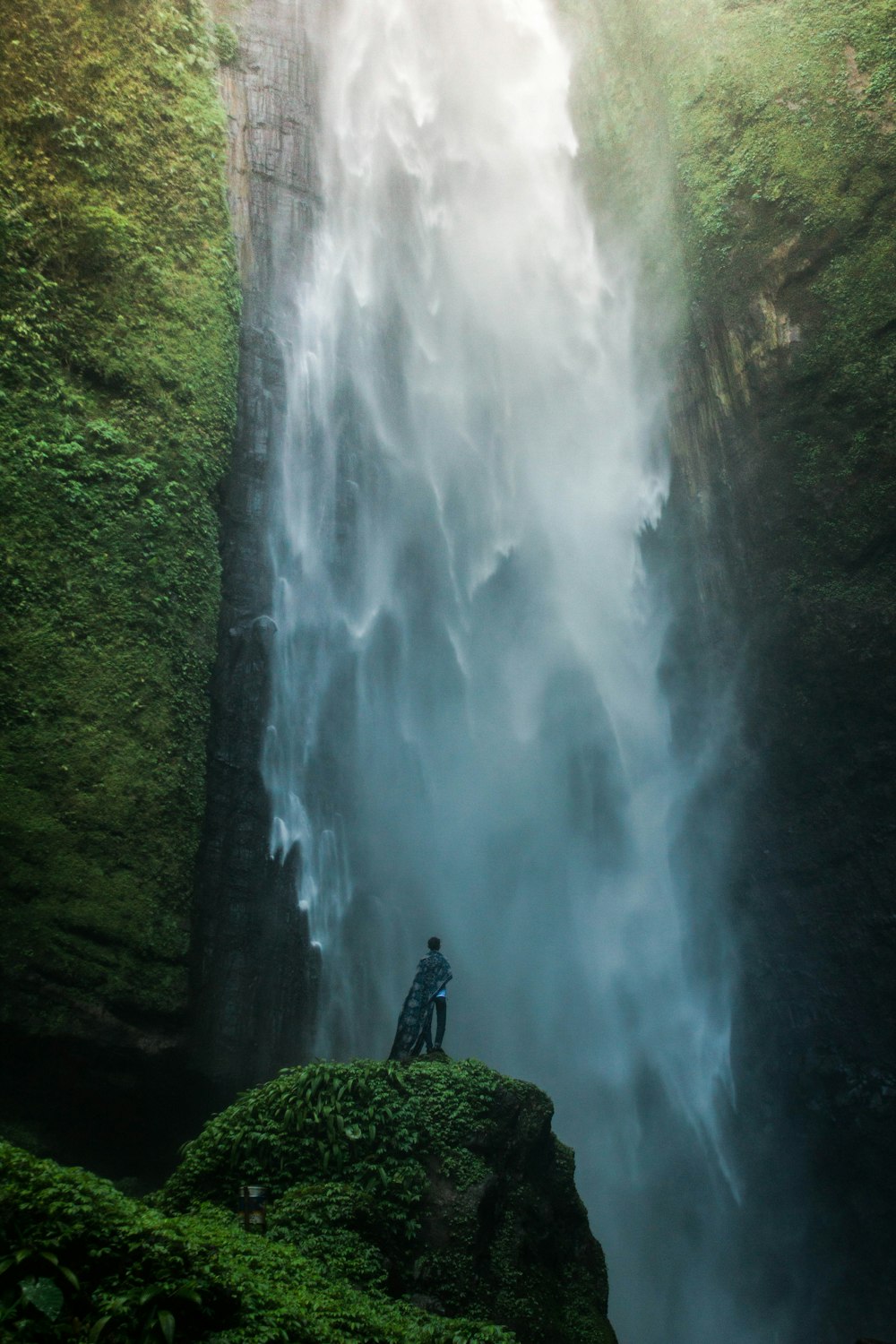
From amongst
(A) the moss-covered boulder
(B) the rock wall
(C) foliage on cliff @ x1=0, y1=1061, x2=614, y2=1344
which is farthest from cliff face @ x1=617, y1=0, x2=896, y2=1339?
(B) the rock wall

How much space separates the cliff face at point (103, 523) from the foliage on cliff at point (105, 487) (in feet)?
0.07

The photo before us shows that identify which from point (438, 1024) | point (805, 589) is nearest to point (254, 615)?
point (438, 1024)

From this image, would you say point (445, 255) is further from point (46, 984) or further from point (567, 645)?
point (46, 984)

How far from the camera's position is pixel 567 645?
16234 mm

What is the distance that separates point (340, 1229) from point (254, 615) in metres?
7.98

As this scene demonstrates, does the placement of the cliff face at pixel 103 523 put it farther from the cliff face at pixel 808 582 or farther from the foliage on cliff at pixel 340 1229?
the cliff face at pixel 808 582

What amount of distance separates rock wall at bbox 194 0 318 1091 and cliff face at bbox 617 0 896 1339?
22.7 feet

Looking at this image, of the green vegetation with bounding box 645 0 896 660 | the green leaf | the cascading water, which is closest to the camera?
the green leaf

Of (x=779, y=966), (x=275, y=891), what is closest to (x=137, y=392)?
(x=275, y=891)

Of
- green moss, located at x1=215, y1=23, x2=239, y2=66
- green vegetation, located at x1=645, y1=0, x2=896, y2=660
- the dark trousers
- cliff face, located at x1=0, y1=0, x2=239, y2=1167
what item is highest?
green moss, located at x1=215, y1=23, x2=239, y2=66

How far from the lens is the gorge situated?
28.5ft

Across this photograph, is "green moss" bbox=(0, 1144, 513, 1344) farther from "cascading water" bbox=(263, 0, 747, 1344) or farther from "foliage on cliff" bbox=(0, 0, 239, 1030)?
"cascading water" bbox=(263, 0, 747, 1344)

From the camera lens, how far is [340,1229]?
5.08 m

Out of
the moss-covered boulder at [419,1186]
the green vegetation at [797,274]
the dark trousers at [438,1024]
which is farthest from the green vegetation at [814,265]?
the moss-covered boulder at [419,1186]
